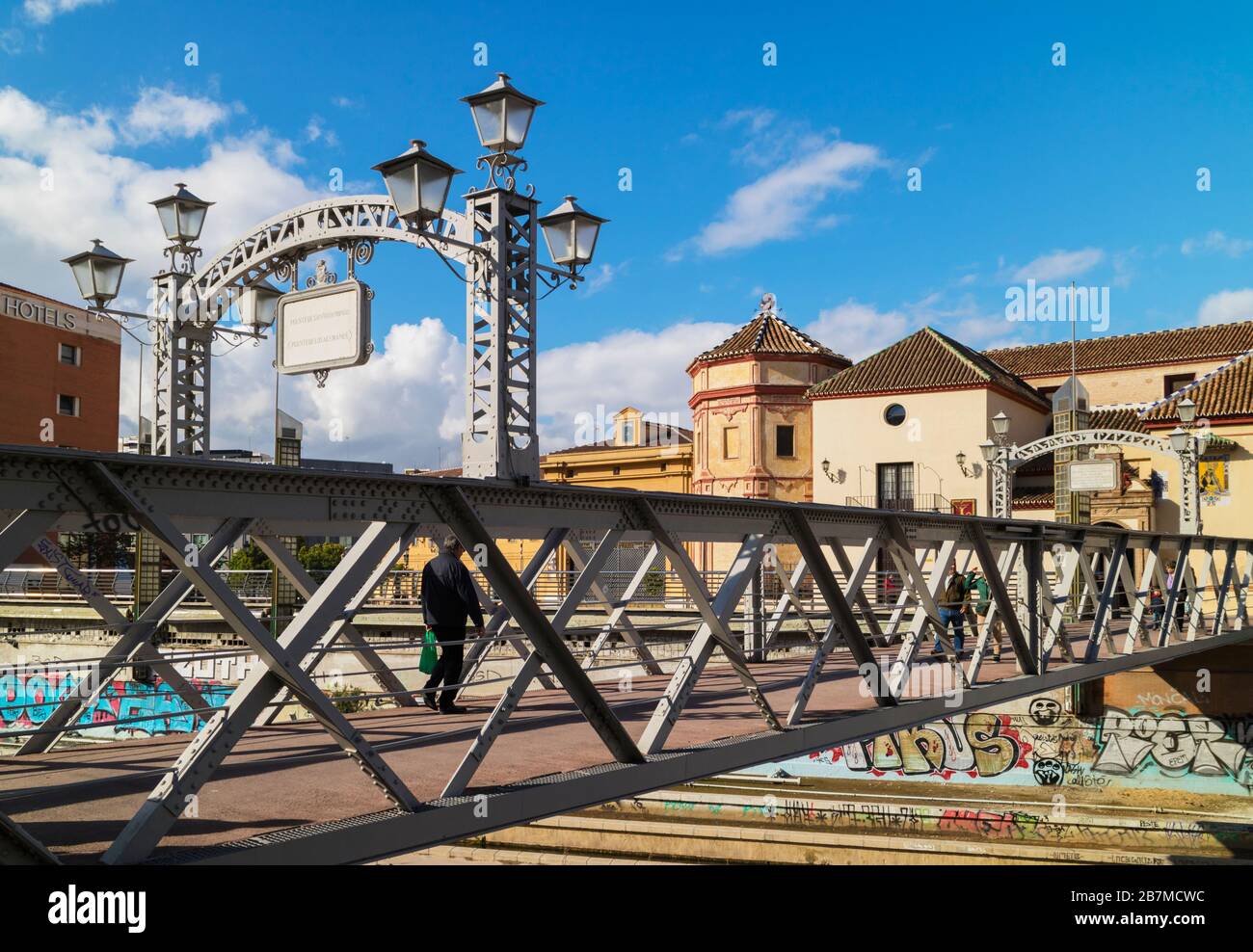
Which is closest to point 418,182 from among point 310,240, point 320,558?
point 310,240

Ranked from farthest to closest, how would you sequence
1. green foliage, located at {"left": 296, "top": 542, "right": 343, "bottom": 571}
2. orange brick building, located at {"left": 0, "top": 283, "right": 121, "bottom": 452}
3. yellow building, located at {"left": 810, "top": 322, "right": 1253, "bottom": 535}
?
1. orange brick building, located at {"left": 0, "top": 283, "right": 121, "bottom": 452}
2. green foliage, located at {"left": 296, "top": 542, "right": 343, "bottom": 571}
3. yellow building, located at {"left": 810, "top": 322, "right": 1253, "bottom": 535}

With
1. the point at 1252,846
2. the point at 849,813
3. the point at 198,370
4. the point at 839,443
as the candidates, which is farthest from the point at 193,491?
the point at 839,443

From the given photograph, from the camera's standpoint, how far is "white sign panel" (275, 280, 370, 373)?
8.13m

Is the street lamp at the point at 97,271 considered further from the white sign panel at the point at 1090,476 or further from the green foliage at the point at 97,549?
the green foliage at the point at 97,549

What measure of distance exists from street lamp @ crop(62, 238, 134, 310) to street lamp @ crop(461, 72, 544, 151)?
17.8 feet

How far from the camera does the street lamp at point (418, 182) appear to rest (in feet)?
28.1

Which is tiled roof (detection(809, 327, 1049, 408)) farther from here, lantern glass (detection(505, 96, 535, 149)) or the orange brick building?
lantern glass (detection(505, 96, 535, 149))

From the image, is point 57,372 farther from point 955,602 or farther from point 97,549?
point 955,602

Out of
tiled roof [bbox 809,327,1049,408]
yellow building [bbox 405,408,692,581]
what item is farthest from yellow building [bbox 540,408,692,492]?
tiled roof [bbox 809,327,1049,408]

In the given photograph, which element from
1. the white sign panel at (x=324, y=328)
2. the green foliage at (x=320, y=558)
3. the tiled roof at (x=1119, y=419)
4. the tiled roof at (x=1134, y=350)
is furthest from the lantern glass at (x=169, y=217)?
the tiled roof at (x=1134, y=350)

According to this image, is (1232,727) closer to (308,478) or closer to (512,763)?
(512,763)

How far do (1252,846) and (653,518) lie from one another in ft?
59.1

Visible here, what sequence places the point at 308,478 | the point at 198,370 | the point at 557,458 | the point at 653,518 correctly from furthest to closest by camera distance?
the point at 557,458
the point at 198,370
the point at 653,518
the point at 308,478
